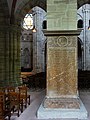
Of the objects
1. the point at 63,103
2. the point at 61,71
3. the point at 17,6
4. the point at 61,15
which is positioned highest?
the point at 17,6

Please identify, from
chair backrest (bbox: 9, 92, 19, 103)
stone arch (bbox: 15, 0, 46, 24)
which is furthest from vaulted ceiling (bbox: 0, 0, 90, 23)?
chair backrest (bbox: 9, 92, 19, 103)

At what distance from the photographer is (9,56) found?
1858cm

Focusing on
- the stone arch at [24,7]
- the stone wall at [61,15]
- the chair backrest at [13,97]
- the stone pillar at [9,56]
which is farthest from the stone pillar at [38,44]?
the stone wall at [61,15]

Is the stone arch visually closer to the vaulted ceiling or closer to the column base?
the vaulted ceiling

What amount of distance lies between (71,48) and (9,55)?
10585 mm

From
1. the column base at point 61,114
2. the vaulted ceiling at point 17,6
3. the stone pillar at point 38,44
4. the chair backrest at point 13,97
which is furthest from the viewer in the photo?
the stone pillar at point 38,44

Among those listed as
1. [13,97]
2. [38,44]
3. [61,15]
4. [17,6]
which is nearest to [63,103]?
[13,97]

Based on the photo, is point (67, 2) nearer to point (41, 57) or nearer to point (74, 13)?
point (74, 13)

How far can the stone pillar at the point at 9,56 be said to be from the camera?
18.2 m

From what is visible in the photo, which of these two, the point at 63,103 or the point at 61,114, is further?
the point at 63,103

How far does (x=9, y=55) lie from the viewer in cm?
1856

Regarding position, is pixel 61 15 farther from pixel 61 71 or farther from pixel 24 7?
pixel 24 7

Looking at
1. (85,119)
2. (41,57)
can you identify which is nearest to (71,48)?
(85,119)

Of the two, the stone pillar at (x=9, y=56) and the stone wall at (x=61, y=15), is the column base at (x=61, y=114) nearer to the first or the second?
the stone wall at (x=61, y=15)
